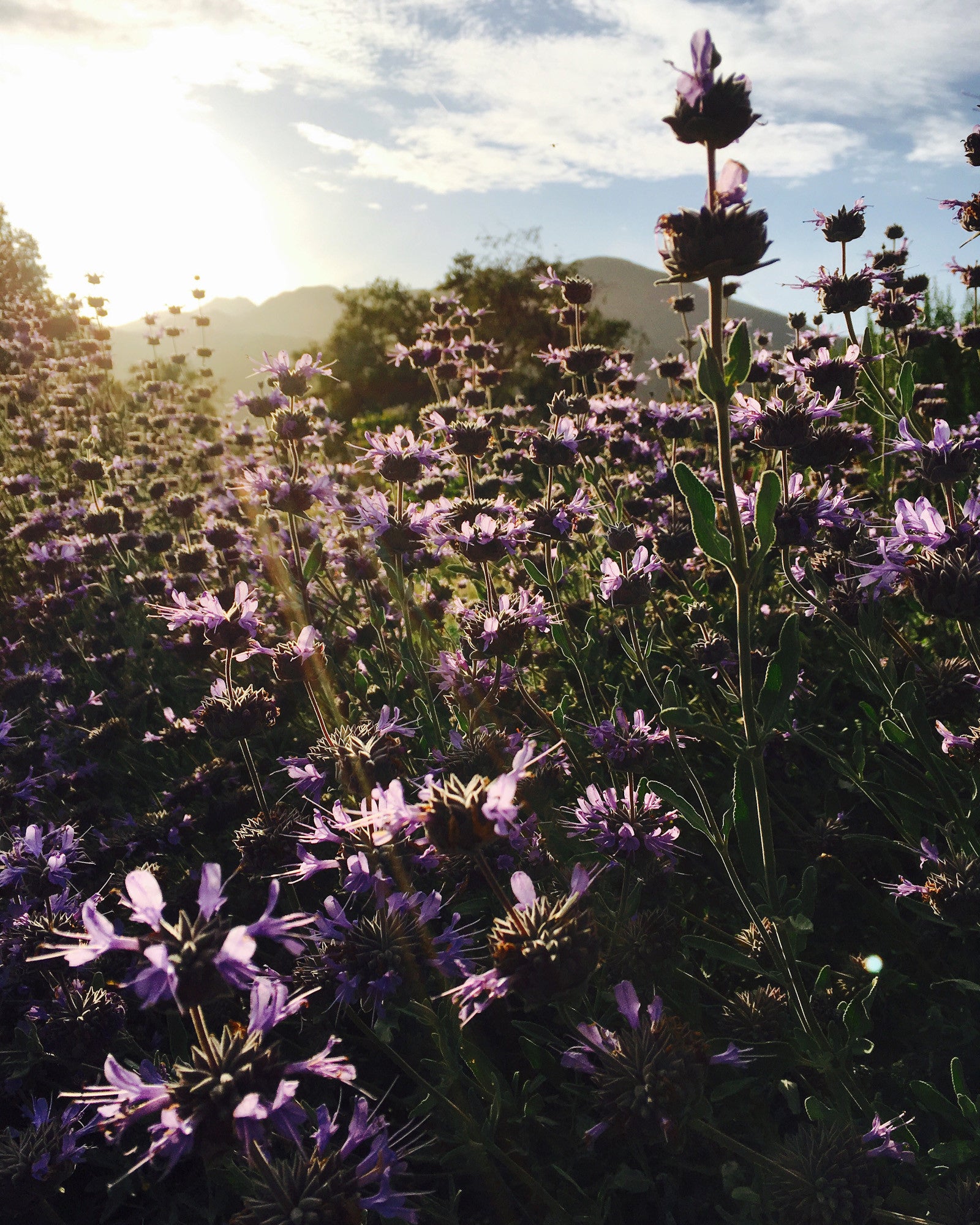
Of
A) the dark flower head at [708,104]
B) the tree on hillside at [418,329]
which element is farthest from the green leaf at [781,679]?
the tree on hillside at [418,329]

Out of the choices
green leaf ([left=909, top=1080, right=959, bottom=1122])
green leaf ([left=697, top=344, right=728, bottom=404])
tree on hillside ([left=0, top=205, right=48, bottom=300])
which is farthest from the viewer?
tree on hillside ([left=0, top=205, right=48, bottom=300])

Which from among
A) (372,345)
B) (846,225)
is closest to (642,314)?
(372,345)

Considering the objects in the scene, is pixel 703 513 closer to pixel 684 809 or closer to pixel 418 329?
pixel 684 809

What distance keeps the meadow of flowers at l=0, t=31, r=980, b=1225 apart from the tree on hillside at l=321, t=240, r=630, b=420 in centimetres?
1499

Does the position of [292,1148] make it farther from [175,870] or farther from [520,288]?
[520,288]

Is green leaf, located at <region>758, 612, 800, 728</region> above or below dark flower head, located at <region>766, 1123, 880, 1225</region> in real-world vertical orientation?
above

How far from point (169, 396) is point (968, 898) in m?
16.0

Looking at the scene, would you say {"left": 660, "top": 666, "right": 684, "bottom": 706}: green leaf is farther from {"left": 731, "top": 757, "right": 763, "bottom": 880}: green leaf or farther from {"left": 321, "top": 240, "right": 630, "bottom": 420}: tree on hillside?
{"left": 321, "top": 240, "right": 630, "bottom": 420}: tree on hillside

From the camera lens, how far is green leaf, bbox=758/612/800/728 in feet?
5.68

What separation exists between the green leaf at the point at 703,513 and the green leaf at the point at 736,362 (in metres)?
0.21

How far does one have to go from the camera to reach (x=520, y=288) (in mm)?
25500

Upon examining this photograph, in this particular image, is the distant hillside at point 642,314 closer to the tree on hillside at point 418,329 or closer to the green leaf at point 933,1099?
the tree on hillside at point 418,329

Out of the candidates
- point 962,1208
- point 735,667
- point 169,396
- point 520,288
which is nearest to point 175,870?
point 735,667

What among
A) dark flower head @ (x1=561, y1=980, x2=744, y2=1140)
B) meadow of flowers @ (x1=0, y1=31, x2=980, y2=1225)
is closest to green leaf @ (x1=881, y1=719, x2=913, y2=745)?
meadow of flowers @ (x1=0, y1=31, x2=980, y2=1225)
